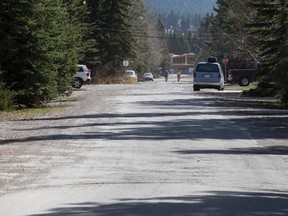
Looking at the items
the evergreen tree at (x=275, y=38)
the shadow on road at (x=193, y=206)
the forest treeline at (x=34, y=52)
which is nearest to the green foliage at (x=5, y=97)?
the forest treeline at (x=34, y=52)

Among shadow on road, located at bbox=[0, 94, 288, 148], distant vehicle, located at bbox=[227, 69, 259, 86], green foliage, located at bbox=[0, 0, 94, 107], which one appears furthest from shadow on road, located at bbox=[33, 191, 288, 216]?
distant vehicle, located at bbox=[227, 69, 259, 86]

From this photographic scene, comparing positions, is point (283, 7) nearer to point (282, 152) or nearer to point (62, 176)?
point (282, 152)

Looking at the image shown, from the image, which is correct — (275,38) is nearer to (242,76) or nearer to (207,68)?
(207,68)

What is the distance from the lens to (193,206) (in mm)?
9625

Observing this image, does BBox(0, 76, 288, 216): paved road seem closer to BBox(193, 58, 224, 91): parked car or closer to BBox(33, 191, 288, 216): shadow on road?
BBox(33, 191, 288, 216): shadow on road

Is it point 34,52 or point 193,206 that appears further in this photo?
point 34,52

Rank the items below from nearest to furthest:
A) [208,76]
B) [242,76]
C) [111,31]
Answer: [208,76] < [242,76] < [111,31]

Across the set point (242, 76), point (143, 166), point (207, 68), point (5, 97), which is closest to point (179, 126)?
point (143, 166)

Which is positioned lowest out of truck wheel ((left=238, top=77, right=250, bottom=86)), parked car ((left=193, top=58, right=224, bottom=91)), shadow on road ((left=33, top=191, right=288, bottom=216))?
truck wheel ((left=238, top=77, right=250, bottom=86))

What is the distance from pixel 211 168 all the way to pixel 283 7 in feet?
66.0

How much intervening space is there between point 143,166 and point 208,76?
107ft

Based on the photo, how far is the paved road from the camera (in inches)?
385

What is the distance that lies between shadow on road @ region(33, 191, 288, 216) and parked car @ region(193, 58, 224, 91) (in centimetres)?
3469

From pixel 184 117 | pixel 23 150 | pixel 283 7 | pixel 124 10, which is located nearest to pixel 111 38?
pixel 124 10
